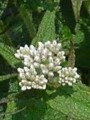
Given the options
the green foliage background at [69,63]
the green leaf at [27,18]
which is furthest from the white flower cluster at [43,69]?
the green leaf at [27,18]

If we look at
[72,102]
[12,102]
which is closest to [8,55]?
[12,102]

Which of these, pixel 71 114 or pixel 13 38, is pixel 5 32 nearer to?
pixel 13 38

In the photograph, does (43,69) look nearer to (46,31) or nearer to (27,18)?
(46,31)

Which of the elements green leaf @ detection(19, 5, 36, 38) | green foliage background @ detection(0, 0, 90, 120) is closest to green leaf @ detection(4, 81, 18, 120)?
green foliage background @ detection(0, 0, 90, 120)

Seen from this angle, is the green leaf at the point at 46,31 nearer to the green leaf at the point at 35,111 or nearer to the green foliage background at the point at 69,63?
the green foliage background at the point at 69,63

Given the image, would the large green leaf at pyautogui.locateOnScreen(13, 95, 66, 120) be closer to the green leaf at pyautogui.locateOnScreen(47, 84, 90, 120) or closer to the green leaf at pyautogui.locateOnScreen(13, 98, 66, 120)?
the green leaf at pyautogui.locateOnScreen(13, 98, 66, 120)

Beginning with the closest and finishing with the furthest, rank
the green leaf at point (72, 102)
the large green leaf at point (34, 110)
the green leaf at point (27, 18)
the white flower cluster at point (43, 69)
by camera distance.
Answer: the white flower cluster at point (43, 69)
the green leaf at point (72, 102)
the large green leaf at point (34, 110)
the green leaf at point (27, 18)

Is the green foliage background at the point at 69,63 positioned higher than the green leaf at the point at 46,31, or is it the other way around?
the green leaf at the point at 46,31
